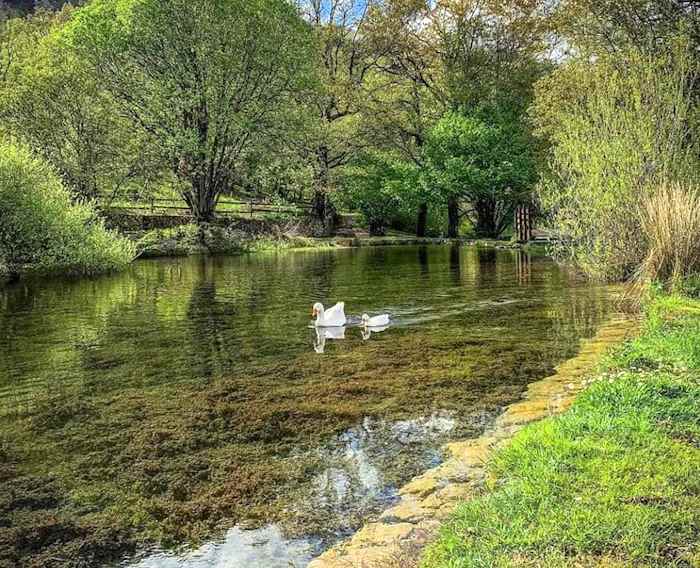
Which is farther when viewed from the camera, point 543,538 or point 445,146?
point 445,146

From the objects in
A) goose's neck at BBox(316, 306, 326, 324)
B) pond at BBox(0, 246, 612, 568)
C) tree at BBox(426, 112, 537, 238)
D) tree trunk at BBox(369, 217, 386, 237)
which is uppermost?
tree at BBox(426, 112, 537, 238)

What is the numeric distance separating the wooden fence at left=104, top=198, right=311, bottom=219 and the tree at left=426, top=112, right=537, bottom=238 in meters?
11.7

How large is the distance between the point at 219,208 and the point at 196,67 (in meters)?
14.8

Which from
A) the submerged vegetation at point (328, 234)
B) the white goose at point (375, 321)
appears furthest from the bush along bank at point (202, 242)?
the white goose at point (375, 321)

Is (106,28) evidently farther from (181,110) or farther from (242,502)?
(242,502)

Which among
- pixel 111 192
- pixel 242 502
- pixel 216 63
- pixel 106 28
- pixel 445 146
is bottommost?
pixel 242 502

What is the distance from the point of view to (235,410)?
8.17 meters

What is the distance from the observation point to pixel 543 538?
3.97 m

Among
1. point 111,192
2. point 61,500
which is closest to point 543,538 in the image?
point 61,500

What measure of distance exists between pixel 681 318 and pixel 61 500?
9197 millimetres

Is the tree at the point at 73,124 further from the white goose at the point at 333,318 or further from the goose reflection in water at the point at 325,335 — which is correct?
the goose reflection in water at the point at 325,335

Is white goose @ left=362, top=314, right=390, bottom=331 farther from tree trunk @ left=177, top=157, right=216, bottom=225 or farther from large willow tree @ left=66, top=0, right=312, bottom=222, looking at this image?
tree trunk @ left=177, top=157, right=216, bottom=225

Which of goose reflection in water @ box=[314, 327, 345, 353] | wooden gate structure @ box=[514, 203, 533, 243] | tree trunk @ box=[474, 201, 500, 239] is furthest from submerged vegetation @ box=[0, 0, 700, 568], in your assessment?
goose reflection in water @ box=[314, 327, 345, 353]

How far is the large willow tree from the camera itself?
35938 millimetres
